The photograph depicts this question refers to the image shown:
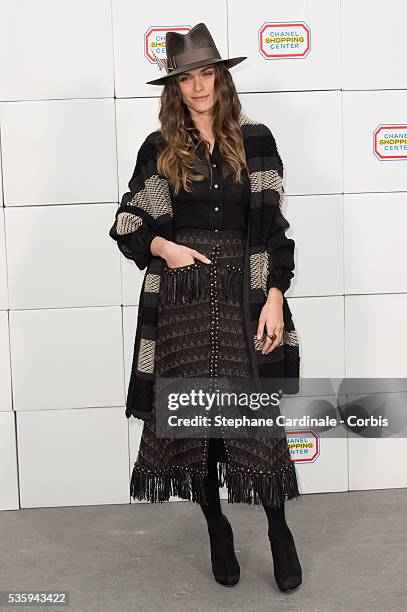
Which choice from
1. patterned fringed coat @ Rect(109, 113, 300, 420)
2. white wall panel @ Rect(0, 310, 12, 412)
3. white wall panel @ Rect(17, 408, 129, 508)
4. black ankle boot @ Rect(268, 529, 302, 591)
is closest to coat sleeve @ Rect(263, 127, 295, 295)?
patterned fringed coat @ Rect(109, 113, 300, 420)

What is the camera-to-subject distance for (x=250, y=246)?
2.48m

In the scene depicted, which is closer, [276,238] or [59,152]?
[276,238]

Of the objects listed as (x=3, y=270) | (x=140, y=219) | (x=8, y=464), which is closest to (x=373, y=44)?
(x=140, y=219)

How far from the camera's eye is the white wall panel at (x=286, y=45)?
3.26 metres

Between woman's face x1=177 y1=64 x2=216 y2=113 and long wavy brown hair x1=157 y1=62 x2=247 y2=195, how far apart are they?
0.08 feet

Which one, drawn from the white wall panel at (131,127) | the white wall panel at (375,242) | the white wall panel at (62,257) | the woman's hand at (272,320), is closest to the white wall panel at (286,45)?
the white wall panel at (131,127)

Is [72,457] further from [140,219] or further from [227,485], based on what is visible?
[140,219]

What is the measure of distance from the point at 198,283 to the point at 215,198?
0.84ft

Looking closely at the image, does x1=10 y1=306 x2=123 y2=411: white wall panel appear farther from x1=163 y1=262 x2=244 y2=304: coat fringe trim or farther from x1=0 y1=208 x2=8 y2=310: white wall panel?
x1=163 y1=262 x2=244 y2=304: coat fringe trim

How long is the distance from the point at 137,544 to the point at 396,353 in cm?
134

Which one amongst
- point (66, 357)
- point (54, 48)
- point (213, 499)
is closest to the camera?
point (213, 499)

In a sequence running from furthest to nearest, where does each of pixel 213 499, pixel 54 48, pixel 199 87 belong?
pixel 54 48 < pixel 213 499 < pixel 199 87

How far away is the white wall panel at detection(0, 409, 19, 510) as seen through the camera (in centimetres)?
340

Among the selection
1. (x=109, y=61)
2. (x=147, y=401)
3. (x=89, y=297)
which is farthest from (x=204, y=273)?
(x=109, y=61)
